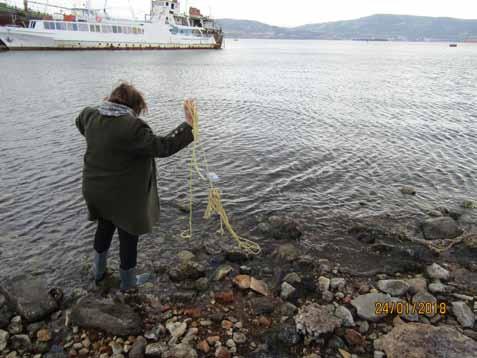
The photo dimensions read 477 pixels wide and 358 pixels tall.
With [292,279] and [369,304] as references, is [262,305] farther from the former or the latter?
[369,304]

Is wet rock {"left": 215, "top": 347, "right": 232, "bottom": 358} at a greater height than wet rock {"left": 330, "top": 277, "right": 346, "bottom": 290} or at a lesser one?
greater

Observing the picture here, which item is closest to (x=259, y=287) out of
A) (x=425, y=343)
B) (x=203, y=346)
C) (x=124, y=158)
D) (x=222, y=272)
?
(x=222, y=272)

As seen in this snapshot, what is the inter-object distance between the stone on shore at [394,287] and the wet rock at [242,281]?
218cm

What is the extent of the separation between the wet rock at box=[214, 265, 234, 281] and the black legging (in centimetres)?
150

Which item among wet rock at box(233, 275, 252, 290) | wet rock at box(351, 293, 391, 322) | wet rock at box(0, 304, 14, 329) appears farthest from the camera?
wet rock at box(233, 275, 252, 290)

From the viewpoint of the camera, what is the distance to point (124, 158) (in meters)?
4.48

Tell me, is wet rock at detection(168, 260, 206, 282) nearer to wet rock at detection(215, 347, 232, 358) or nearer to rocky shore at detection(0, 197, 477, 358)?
rocky shore at detection(0, 197, 477, 358)

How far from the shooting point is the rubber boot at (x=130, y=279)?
18.3 ft

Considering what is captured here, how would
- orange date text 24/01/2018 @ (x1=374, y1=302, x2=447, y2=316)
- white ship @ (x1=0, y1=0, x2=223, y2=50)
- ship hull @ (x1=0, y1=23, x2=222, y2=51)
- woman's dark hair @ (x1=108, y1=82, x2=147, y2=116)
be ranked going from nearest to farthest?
woman's dark hair @ (x1=108, y1=82, x2=147, y2=116), orange date text 24/01/2018 @ (x1=374, y1=302, x2=447, y2=316), ship hull @ (x1=0, y1=23, x2=222, y2=51), white ship @ (x1=0, y1=0, x2=223, y2=50)

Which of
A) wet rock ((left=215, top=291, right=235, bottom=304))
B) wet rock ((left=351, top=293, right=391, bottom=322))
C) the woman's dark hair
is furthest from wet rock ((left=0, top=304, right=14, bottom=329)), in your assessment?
wet rock ((left=351, top=293, right=391, bottom=322))

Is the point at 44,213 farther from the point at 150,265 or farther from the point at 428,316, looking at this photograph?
the point at 428,316

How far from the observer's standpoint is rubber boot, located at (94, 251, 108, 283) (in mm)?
5691

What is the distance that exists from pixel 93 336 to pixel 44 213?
4834 millimetres

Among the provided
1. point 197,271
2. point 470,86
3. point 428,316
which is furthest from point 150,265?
point 470,86
